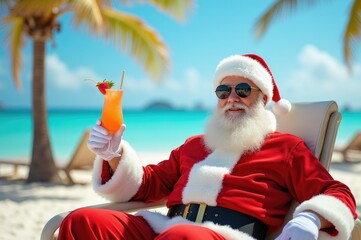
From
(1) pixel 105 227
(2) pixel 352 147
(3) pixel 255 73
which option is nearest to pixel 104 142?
(1) pixel 105 227

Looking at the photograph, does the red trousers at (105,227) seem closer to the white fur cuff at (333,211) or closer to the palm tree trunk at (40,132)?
the white fur cuff at (333,211)

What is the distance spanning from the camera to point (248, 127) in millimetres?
2531

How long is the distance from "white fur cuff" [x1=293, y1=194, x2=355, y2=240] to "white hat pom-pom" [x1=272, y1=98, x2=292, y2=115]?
2.84ft

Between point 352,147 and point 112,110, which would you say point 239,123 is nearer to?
point 112,110

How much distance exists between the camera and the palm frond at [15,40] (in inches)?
337

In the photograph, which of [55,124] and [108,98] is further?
[55,124]

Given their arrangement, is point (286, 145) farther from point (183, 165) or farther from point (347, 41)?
point (347, 41)

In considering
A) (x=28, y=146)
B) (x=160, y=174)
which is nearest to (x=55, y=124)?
(x=28, y=146)

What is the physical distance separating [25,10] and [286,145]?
4893 mm

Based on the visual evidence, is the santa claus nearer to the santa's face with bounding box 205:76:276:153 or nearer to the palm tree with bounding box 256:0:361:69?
the santa's face with bounding box 205:76:276:153

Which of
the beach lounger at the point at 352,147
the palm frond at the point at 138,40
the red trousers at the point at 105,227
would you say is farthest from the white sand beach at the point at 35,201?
the palm frond at the point at 138,40

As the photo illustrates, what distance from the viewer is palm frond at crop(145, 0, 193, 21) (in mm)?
7463

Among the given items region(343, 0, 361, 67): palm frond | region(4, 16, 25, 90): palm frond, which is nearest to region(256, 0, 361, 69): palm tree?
region(343, 0, 361, 67): palm frond

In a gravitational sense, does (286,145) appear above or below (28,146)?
above
